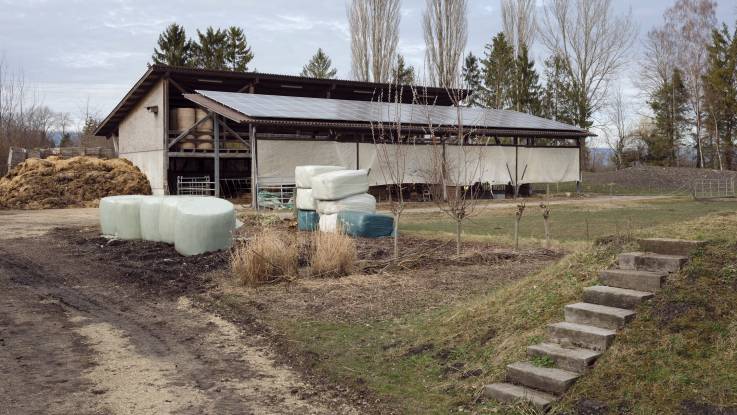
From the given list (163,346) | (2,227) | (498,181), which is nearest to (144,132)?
(2,227)

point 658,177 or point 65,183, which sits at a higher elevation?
point 658,177

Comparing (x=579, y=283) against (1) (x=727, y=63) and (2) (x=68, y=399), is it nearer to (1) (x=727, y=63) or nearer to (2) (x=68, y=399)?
(2) (x=68, y=399)

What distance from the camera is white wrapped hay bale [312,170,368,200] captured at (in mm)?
15516

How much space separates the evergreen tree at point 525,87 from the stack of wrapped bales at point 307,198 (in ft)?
111

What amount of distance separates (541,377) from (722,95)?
43438 mm

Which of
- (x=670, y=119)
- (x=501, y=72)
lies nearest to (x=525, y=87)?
(x=501, y=72)

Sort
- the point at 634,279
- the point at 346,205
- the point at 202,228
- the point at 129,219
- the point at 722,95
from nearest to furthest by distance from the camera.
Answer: the point at 634,279 → the point at 202,228 → the point at 129,219 → the point at 346,205 → the point at 722,95

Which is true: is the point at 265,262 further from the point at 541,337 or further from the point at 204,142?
the point at 204,142

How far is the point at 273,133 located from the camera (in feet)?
99.3

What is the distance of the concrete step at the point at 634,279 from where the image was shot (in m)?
5.66

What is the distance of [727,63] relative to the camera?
139 feet

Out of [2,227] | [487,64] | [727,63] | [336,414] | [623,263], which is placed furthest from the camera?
[487,64]

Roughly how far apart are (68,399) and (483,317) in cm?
371

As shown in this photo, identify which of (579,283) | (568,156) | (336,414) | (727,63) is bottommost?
(336,414)
